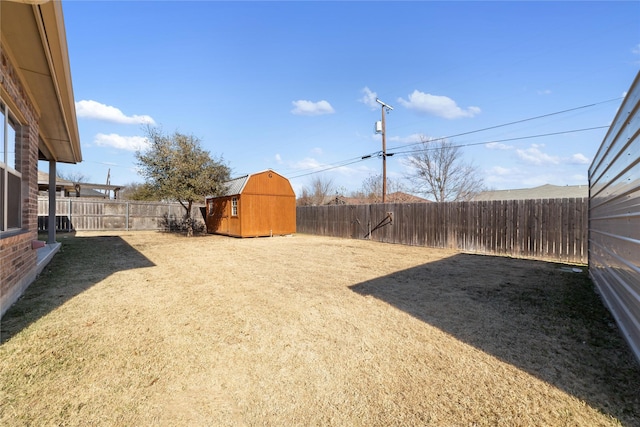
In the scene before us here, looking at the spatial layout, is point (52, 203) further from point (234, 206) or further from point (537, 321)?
point (537, 321)

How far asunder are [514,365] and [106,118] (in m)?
27.9

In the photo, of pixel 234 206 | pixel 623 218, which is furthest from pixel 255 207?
pixel 623 218

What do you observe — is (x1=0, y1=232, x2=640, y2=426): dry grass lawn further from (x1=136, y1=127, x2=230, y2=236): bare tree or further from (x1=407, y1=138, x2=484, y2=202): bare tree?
(x1=407, y1=138, x2=484, y2=202): bare tree

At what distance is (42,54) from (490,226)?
37.0 ft

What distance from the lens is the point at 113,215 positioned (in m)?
16.5

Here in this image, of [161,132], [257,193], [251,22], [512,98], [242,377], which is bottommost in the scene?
[242,377]

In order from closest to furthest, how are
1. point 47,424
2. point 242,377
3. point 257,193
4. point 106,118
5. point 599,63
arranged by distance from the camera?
point 47,424 < point 242,377 < point 599,63 < point 257,193 < point 106,118

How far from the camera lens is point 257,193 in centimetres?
1495

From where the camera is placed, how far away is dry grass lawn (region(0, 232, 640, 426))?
182cm

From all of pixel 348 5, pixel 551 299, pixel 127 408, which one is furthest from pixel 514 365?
pixel 348 5

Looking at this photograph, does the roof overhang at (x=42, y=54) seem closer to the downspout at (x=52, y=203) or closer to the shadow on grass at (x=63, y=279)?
the shadow on grass at (x=63, y=279)

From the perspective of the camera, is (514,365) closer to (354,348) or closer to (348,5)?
→ (354,348)

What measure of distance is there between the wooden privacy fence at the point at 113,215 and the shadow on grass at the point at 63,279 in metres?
9.06

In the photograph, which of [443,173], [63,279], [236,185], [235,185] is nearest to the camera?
[63,279]
